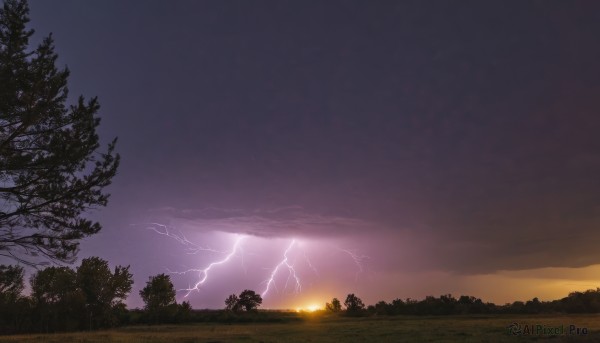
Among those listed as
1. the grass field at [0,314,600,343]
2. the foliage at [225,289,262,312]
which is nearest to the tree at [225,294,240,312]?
the foliage at [225,289,262,312]

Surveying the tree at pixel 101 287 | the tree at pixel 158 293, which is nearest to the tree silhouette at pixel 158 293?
the tree at pixel 158 293

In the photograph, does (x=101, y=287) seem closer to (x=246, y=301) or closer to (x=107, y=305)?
(x=107, y=305)

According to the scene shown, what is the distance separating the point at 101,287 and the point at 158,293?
22934 mm

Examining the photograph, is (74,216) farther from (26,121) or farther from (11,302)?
(11,302)

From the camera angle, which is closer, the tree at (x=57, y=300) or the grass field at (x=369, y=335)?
the grass field at (x=369, y=335)

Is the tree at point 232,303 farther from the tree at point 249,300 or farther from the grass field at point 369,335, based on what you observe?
the grass field at point 369,335

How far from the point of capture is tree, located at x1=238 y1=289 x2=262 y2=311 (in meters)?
125

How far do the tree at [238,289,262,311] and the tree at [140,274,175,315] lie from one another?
3071 cm

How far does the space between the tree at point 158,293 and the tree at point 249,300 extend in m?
30.7

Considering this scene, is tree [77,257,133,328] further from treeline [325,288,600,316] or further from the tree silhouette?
treeline [325,288,600,316]

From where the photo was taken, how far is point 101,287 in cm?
7644

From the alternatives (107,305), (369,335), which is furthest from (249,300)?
(369,335)

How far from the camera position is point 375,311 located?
104500mm

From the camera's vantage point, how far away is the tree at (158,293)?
96.4 metres
